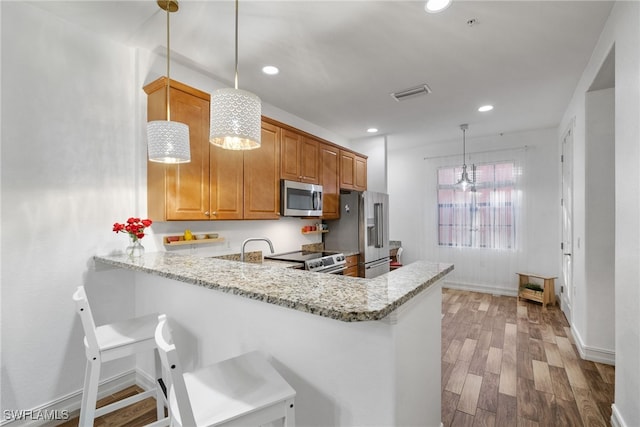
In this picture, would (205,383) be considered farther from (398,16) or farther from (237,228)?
(398,16)

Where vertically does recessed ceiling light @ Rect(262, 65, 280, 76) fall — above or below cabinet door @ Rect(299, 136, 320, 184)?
above

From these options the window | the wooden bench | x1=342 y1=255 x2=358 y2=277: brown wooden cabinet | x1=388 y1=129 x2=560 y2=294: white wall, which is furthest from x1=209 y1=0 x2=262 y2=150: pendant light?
the wooden bench

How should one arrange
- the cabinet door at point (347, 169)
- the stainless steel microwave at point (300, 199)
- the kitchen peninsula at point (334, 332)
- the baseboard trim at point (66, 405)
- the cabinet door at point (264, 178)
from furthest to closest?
the cabinet door at point (347, 169) < the stainless steel microwave at point (300, 199) < the cabinet door at point (264, 178) < the baseboard trim at point (66, 405) < the kitchen peninsula at point (334, 332)

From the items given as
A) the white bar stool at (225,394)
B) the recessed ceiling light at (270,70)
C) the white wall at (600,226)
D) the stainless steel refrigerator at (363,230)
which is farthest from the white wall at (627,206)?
the stainless steel refrigerator at (363,230)

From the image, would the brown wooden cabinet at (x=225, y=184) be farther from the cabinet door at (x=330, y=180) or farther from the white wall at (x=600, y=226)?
the white wall at (x=600, y=226)

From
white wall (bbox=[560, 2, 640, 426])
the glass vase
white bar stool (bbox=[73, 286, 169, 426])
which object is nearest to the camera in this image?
white bar stool (bbox=[73, 286, 169, 426])

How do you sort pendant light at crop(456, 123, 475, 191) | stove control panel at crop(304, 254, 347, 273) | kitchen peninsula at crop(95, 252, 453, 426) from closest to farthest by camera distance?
kitchen peninsula at crop(95, 252, 453, 426)
stove control panel at crop(304, 254, 347, 273)
pendant light at crop(456, 123, 475, 191)

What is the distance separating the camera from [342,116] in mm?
4027

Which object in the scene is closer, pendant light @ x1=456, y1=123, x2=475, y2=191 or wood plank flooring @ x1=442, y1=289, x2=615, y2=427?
wood plank flooring @ x1=442, y1=289, x2=615, y2=427

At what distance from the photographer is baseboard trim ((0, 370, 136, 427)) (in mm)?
1891

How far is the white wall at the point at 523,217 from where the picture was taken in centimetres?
468

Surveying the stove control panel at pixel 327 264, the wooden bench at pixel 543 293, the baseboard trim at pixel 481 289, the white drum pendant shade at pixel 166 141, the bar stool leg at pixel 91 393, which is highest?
the white drum pendant shade at pixel 166 141

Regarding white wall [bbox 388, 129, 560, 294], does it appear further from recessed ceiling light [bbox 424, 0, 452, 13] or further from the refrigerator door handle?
recessed ceiling light [bbox 424, 0, 452, 13]

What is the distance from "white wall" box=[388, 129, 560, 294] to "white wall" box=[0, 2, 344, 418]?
157 inches
